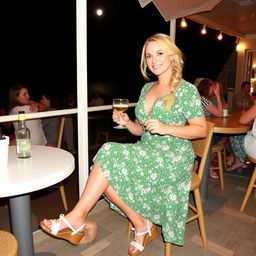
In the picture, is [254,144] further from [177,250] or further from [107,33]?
[107,33]

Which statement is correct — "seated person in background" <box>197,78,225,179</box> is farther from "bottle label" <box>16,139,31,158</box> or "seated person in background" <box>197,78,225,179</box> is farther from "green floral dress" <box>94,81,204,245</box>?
"bottle label" <box>16,139,31,158</box>

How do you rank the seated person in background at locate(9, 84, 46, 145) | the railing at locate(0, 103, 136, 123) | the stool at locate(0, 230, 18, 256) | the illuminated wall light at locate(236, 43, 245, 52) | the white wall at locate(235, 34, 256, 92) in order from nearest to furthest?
the stool at locate(0, 230, 18, 256) < the railing at locate(0, 103, 136, 123) < the seated person in background at locate(9, 84, 46, 145) < the white wall at locate(235, 34, 256, 92) < the illuminated wall light at locate(236, 43, 245, 52)

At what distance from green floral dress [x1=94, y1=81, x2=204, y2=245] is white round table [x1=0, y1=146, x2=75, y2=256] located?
30cm

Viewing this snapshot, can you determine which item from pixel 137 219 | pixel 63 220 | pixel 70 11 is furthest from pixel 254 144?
pixel 70 11

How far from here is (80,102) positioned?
2.07m

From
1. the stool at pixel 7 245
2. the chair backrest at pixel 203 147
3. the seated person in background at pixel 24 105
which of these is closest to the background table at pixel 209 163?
the chair backrest at pixel 203 147

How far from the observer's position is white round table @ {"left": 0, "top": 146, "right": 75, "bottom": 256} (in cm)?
97

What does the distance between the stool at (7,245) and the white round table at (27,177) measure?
0.56 feet

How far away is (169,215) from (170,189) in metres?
0.17

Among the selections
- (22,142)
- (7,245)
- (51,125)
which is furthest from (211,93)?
(7,245)

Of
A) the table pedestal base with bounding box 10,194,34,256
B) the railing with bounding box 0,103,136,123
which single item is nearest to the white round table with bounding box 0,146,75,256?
the table pedestal base with bounding box 10,194,34,256

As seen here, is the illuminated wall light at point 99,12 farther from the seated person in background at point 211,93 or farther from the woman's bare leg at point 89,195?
the woman's bare leg at point 89,195

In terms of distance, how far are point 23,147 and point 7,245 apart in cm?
46

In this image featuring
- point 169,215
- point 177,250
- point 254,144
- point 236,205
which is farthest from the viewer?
point 236,205
